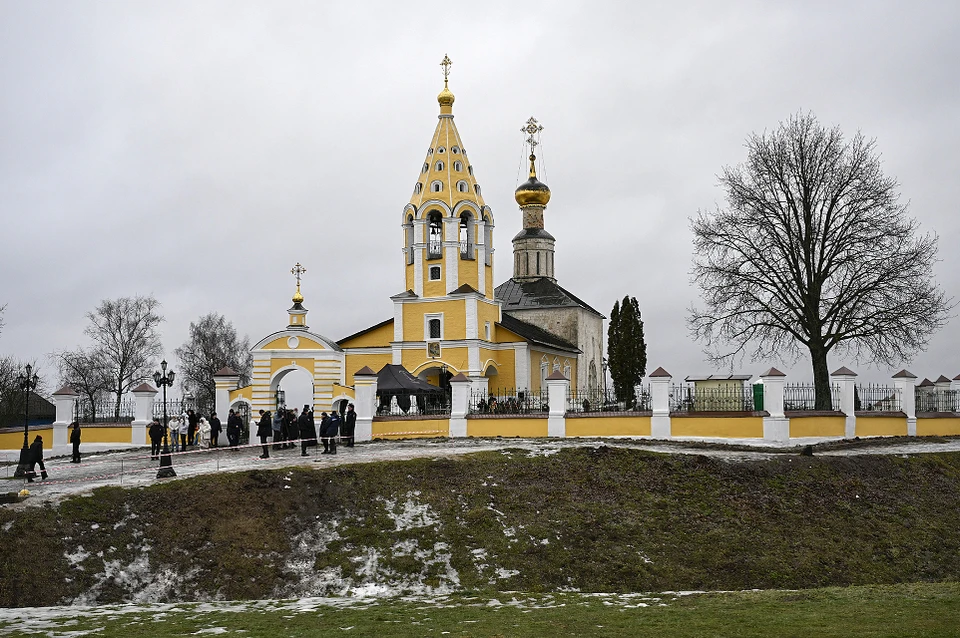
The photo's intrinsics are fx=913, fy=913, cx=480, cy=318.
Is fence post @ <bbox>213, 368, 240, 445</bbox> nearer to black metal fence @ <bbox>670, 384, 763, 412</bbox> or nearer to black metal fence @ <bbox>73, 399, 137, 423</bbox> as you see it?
black metal fence @ <bbox>73, 399, 137, 423</bbox>

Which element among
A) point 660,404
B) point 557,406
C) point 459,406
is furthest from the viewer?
point 459,406

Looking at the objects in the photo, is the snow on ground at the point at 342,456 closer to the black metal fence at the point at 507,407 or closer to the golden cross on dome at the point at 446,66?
the black metal fence at the point at 507,407

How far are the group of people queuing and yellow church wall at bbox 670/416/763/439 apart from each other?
8515 millimetres

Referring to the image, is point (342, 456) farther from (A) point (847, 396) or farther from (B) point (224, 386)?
(A) point (847, 396)

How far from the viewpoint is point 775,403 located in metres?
22.6

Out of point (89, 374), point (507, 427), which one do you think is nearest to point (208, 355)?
point (89, 374)

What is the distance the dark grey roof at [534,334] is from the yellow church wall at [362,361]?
5.40m

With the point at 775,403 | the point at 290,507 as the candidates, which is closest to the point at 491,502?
the point at 290,507

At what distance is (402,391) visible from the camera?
30.5 metres

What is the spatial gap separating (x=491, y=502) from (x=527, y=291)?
36.5 m

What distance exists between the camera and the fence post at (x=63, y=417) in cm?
2650

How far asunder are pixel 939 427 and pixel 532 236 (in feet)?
98.7

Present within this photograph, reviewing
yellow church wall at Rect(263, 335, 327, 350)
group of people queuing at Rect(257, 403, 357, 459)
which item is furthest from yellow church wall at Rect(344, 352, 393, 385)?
group of people queuing at Rect(257, 403, 357, 459)

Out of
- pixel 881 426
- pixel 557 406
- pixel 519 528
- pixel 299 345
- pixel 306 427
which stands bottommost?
pixel 519 528
